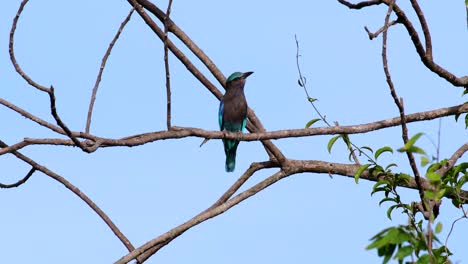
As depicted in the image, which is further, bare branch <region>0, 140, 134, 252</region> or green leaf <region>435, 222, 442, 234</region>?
bare branch <region>0, 140, 134, 252</region>

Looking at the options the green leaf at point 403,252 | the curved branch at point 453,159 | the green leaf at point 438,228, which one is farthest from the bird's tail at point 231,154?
the green leaf at point 403,252


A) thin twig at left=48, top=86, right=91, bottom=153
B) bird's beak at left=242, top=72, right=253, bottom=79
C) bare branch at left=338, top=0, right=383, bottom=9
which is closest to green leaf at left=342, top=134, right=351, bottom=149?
bare branch at left=338, top=0, right=383, bottom=9

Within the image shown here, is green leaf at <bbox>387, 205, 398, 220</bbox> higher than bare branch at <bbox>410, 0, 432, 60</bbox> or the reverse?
the reverse

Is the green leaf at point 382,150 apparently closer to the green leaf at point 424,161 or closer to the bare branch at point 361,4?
the bare branch at point 361,4

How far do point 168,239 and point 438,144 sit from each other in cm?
267

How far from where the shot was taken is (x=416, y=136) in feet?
10.9

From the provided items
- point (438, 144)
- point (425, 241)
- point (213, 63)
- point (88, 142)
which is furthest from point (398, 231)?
point (213, 63)

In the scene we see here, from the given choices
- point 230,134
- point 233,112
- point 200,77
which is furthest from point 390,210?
point 233,112

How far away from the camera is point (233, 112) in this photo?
9531 mm

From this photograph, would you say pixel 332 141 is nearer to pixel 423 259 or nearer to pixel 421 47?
pixel 421 47

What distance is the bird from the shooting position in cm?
948

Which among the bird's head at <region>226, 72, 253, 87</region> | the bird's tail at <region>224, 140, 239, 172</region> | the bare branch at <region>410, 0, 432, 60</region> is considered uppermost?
the bird's head at <region>226, 72, 253, 87</region>

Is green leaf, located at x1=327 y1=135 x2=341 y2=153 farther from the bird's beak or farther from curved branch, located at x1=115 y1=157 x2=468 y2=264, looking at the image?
the bird's beak

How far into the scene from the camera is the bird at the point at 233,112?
9.48 metres
